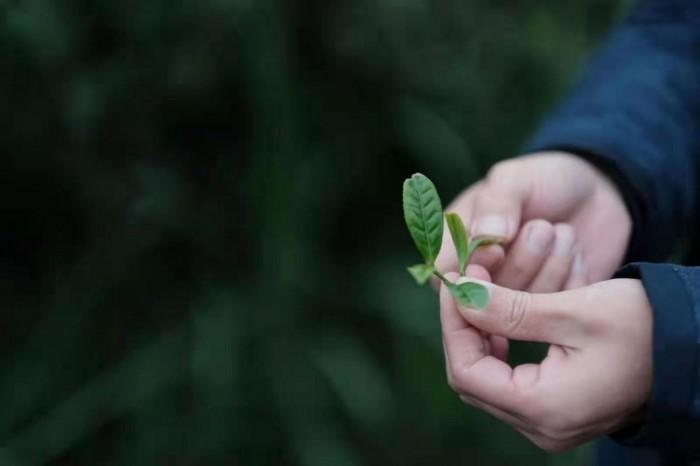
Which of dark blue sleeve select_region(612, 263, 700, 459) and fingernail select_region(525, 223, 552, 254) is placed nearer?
dark blue sleeve select_region(612, 263, 700, 459)

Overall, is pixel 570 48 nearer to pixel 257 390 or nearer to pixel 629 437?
pixel 257 390

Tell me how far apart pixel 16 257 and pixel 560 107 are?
595 millimetres

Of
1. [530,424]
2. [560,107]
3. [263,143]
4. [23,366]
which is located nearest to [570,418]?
[530,424]

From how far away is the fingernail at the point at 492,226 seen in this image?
0.60 m

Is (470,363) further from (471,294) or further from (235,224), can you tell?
(235,224)

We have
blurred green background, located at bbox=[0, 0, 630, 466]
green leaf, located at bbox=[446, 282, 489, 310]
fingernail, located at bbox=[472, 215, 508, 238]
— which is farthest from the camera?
blurred green background, located at bbox=[0, 0, 630, 466]

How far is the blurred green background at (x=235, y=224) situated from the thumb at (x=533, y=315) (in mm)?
517

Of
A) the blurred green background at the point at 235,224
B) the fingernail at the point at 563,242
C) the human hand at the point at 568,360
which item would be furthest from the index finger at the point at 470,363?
the blurred green background at the point at 235,224

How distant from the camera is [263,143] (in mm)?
995

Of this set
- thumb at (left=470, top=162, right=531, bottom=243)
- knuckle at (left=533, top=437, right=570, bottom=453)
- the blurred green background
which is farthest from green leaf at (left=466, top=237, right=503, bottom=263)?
the blurred green background

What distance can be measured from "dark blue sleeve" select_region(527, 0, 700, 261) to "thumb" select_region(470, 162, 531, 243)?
53 mm

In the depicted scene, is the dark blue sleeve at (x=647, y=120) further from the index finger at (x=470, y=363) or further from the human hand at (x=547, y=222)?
the index finger at (x=470, y=363)

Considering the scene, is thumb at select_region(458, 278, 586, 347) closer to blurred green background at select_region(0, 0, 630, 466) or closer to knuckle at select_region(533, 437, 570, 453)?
knuckle at select_region(533, 437, 570, 453)

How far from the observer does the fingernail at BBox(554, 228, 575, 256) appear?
625 millimetres
